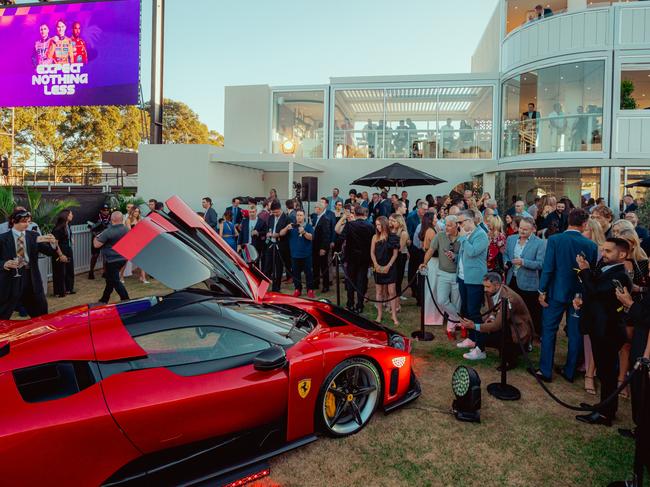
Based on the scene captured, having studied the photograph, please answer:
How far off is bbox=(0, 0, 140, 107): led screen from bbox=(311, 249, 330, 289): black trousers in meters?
12.9

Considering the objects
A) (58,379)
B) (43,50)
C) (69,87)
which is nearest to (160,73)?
(69,87)

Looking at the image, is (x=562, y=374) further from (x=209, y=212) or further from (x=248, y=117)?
(x=248, y=117)

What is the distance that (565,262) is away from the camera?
4.77 m

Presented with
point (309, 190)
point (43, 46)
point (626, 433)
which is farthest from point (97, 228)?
point (43, 46)

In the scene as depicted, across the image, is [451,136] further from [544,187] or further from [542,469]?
[542,469]

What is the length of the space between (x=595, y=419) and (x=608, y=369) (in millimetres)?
480

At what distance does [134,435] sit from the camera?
2.65m

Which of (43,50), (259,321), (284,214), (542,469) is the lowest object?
(542,469)

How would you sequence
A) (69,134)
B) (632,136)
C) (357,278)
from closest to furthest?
(357,278) → (632,136) → (69,134)

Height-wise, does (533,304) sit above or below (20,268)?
below

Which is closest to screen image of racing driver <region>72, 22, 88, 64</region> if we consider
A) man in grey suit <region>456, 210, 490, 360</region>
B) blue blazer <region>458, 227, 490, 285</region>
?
man in grey suit <region>456, 210, 490, 360</region>

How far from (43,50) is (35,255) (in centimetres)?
1751

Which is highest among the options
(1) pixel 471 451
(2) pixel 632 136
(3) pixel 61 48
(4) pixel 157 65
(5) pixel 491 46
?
(5) pixel 491 46

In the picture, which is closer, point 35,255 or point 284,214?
point 35,255
